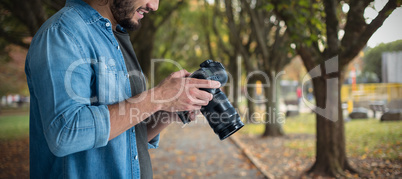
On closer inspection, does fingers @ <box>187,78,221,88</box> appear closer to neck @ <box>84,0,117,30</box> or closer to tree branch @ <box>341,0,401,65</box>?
neck @ <box>84,0,117,30</box>

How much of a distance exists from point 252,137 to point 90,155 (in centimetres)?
1080

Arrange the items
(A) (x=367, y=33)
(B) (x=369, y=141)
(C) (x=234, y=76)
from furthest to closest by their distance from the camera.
Answer: (C) (x=234, y=76), (B) (x=369, y=141), (A) (x=367, y=33)

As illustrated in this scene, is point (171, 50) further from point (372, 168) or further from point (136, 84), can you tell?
point (136, 84)

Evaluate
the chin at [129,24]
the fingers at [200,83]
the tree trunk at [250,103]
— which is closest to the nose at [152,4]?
the chin at [129,24]

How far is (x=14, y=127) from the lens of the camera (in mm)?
7395

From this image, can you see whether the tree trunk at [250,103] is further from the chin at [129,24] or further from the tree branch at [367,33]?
the chin at [129,24]

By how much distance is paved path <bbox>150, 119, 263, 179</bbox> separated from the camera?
688 cm

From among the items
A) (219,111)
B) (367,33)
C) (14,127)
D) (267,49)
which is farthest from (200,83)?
(267,49)

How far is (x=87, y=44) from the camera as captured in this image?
1.33 meters

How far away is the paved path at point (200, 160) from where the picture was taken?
6.88m

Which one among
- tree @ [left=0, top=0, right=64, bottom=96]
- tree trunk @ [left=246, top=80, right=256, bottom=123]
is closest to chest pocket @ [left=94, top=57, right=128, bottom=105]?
tree @ [left=0, top=0, right=64, bottom=96]

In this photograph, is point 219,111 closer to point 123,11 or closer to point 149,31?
point 123,11

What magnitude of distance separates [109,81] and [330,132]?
552 cm

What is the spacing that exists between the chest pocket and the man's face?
0.27 metres
